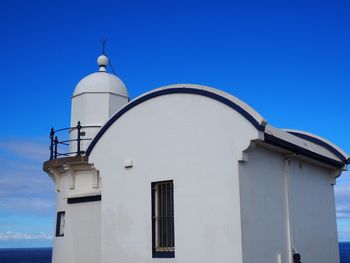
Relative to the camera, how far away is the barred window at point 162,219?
1133cm

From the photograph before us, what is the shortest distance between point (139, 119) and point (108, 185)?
6.50 ft

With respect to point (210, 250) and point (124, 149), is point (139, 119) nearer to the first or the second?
point (124, 149)

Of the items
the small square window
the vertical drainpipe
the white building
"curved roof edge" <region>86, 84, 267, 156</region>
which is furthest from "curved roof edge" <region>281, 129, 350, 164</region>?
the small square window

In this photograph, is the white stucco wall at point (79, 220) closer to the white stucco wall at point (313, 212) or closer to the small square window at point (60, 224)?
the small square window at point (60, 224)

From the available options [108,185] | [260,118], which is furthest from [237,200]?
[108,185]

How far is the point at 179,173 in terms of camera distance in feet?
36.5

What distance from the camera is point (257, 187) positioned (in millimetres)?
10742

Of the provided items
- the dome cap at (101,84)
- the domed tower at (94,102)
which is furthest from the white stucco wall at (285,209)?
the dome cap at (101,84)

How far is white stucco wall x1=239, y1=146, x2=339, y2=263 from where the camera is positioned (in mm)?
10391

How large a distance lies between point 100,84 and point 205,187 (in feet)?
24.9

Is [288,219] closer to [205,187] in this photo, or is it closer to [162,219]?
[205,187]

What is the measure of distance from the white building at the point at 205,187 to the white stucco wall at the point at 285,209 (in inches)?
1.0

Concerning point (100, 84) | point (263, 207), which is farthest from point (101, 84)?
point (263, 207)

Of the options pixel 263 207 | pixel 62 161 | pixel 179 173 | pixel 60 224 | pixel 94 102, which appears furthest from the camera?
pixel 94 102
